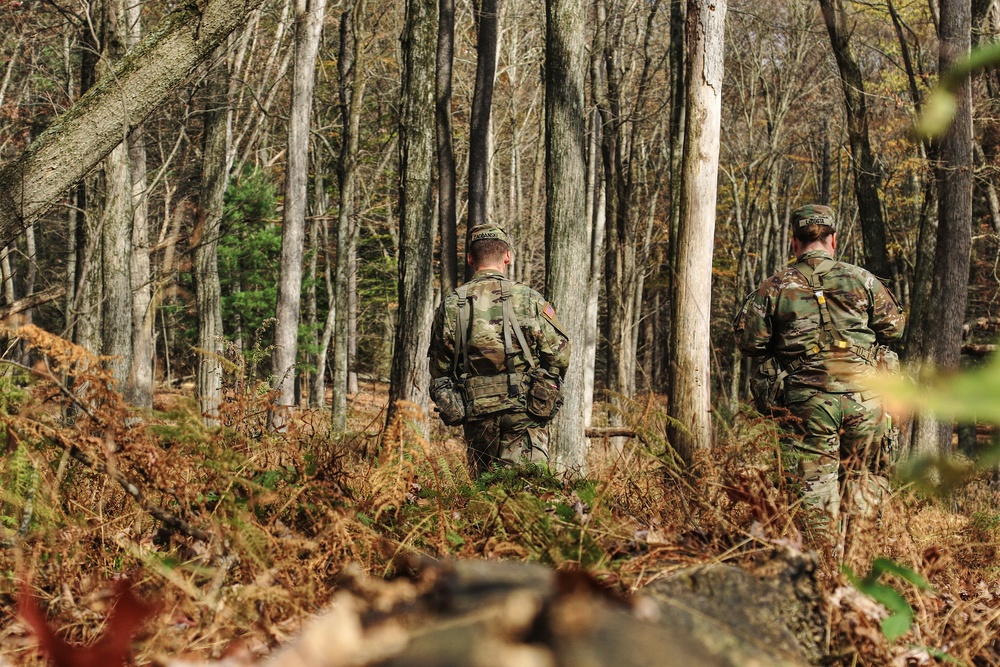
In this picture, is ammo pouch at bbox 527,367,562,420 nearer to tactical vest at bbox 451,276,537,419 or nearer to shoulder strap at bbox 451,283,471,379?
tactical vest at bbox 451,276,537,419

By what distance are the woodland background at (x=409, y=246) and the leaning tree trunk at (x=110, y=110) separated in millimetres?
33

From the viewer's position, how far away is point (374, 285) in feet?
105

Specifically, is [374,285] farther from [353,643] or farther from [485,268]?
[353,643]

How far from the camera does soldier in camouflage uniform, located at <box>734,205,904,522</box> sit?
532 cm

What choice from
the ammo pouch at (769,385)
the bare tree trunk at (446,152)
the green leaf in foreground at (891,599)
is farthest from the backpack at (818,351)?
the bare tree trunk at (446,152)

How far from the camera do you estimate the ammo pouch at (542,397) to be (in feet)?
17.7

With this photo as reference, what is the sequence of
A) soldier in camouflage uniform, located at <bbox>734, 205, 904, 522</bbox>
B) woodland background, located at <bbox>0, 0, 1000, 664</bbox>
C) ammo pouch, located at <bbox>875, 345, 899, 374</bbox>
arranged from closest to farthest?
woodland background, located at <bbox>0, 0, 1000, 664</bbox> → soldier in camouflage uniform, located at <bbox>734, 205, 904, 522</bbox> → ammo pouch, located at <bbox>875, 345, 899, 374</bbox>

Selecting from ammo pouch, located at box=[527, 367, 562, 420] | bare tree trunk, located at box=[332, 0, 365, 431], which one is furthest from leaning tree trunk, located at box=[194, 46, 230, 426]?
ammo pouch, located at box=[527, 367, 562, 420]

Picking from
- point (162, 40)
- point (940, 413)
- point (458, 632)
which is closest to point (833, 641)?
point (458, 632)

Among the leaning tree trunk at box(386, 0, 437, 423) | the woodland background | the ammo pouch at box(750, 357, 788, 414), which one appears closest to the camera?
the woodland background

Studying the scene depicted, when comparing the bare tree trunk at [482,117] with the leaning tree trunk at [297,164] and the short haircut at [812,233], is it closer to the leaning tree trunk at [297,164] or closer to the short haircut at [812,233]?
the leaning tree trunk at [297,164]

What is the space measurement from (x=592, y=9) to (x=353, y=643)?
65.2ft

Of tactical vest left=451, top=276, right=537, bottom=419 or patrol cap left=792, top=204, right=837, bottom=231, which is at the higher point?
patrol cap left=792, top=204, right=837, bottom=231

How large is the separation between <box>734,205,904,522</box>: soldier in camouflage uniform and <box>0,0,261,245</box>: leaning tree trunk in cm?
381
